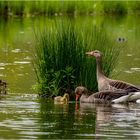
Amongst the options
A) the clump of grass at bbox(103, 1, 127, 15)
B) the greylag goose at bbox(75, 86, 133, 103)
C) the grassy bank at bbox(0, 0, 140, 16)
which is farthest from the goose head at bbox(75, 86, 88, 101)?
the clump of grass at bbox(103, 1, 127, 15)

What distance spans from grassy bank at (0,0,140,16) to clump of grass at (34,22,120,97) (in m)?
39.2

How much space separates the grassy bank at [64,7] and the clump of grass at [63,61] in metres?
39.2

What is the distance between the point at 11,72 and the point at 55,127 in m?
11.8

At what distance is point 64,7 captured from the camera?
62.8 metres

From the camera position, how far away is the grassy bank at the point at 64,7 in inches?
2431

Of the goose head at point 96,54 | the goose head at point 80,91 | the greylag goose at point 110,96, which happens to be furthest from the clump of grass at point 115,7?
the greylag goose at point 110,96

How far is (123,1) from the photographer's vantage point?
6506 centimetres

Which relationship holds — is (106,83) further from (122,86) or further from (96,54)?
(96,54)

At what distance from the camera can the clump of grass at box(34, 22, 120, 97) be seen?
21688 millimetres

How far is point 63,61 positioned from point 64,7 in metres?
41.2

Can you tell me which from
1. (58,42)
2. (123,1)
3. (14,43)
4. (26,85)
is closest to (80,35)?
(58,42)

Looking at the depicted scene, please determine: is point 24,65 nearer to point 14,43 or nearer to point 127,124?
point 14,43

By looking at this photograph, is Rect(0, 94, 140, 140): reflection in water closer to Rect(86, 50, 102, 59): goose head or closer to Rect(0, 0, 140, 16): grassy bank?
Rect(86, 50, 102, 59): goose head

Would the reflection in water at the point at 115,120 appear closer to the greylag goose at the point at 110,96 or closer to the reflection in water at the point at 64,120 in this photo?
the reflection in water at the point at 64,120
